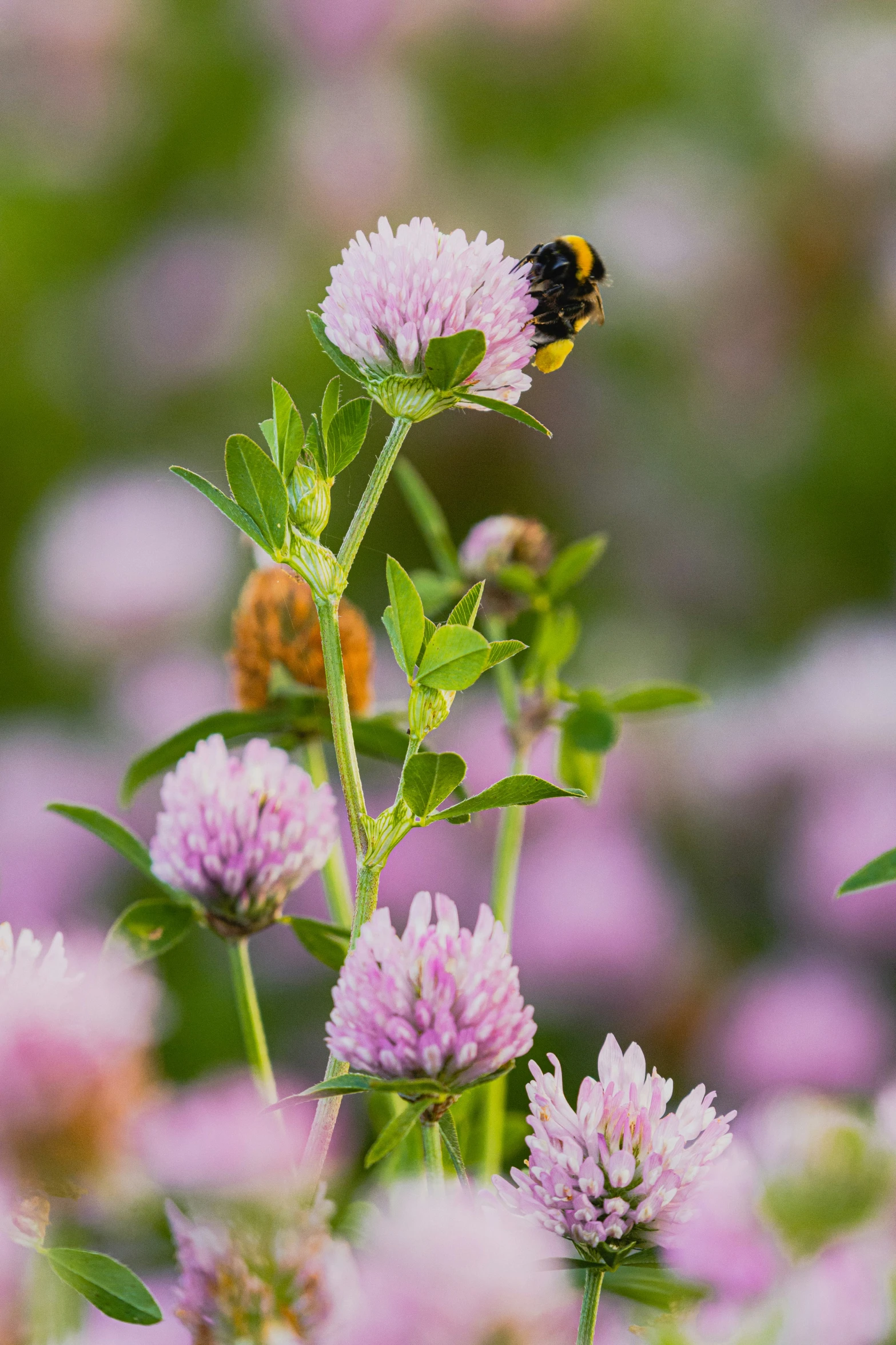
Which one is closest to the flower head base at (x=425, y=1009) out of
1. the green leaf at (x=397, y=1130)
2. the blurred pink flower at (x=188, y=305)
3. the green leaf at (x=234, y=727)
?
the green leaf at (x=397, y=1130)

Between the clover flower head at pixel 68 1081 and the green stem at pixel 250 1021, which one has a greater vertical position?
the green stem at pixel 250 1021

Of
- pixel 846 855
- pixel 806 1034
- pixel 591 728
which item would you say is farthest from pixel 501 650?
pixel 846 855

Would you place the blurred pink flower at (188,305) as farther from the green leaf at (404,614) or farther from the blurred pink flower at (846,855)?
the green leaf at (404,614)

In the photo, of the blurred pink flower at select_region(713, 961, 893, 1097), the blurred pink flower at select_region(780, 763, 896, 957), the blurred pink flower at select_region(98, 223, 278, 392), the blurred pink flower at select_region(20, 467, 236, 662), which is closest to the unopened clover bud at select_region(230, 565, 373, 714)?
the blurred pink flower at select_region(713, 961, 893, 1097)

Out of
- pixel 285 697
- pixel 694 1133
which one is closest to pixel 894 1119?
pixel 694 1133

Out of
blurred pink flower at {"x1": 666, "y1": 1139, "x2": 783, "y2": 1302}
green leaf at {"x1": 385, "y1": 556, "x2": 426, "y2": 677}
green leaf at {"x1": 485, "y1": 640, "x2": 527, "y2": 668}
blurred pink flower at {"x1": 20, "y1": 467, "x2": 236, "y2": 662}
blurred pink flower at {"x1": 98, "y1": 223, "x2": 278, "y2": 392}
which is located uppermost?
blurred pink flower at {"x1": 98, "y1": 223, "x2": 278, "y2": 392}

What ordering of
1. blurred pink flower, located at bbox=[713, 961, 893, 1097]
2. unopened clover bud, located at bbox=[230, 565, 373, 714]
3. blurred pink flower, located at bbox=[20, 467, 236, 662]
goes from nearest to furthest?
unopened clover bud, located at bbox=[230, 565, 373, 714], blurred pink flower, located at bbox=[713, 961, 893, 1097], blurred pink flower, located at bbox=[20, 467, 236, 662]

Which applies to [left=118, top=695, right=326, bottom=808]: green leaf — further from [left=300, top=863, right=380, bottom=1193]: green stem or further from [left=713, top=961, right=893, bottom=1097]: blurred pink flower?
[left=713, top=961, right=893, bottom=1097]: blurred pink flower
